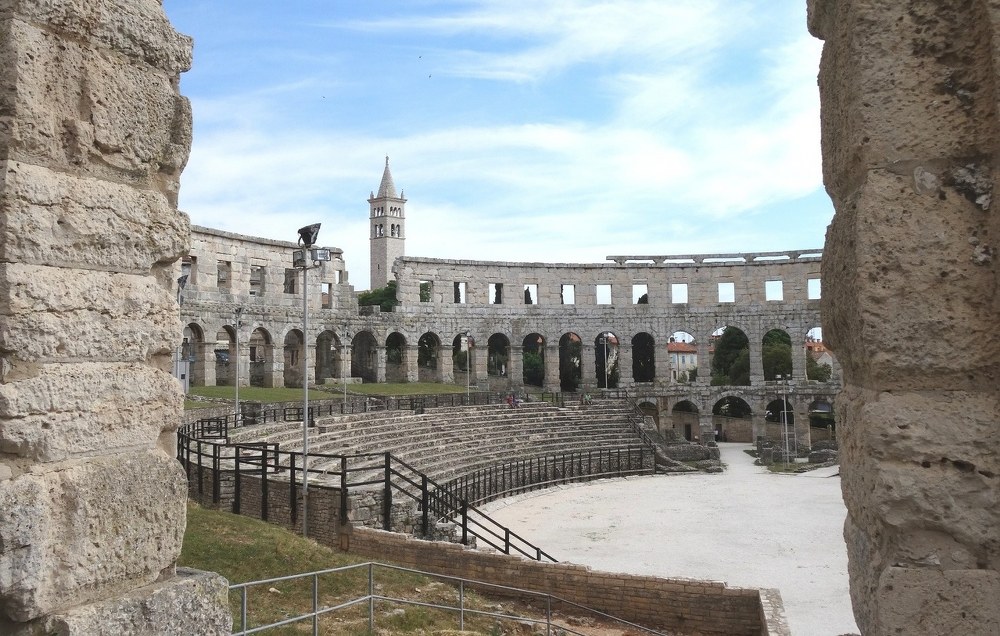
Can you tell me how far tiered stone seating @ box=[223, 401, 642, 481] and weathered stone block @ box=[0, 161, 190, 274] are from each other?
14051 mm

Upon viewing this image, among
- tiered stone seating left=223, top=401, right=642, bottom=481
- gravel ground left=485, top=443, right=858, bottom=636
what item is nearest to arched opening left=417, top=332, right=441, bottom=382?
tiered stone seating left=223, top=401, right=642, bottom=481

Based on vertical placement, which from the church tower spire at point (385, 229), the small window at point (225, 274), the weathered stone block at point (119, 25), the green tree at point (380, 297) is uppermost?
the church tower spire at point (385, 229)

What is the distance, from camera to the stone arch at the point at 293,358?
41466mm

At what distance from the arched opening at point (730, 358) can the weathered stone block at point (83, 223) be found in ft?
165

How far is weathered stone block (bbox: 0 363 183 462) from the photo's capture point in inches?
119

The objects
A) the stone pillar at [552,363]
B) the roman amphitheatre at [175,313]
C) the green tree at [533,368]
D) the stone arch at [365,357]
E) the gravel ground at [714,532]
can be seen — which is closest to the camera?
the roman amphitheatre at [175,313]

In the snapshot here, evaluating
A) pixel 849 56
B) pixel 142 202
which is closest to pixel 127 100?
pixel 142 202

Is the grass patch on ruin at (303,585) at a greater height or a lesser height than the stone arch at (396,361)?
lesser

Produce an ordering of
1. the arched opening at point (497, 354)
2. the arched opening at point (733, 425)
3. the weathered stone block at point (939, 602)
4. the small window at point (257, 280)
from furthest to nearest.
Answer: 1. the arched opening at point (497, 354)
2. the arched opening at point (733, 425)
3. the small window at point (257, 280)
4. the weathered stone block at point (939, 602)

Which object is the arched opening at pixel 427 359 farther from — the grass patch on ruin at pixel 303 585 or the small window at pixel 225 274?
the grass patch on ruin at pixel 303 585

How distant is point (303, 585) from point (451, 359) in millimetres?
34265

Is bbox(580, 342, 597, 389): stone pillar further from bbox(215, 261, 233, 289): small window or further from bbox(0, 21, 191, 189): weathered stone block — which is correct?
bbox(0, 21, 191, 189): weathered stone block

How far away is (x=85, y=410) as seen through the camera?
10.6 feet

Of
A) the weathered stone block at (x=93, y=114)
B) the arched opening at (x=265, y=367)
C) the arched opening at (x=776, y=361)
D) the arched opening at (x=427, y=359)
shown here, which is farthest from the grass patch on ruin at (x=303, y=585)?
the arched opening at (x=776, y=361)
